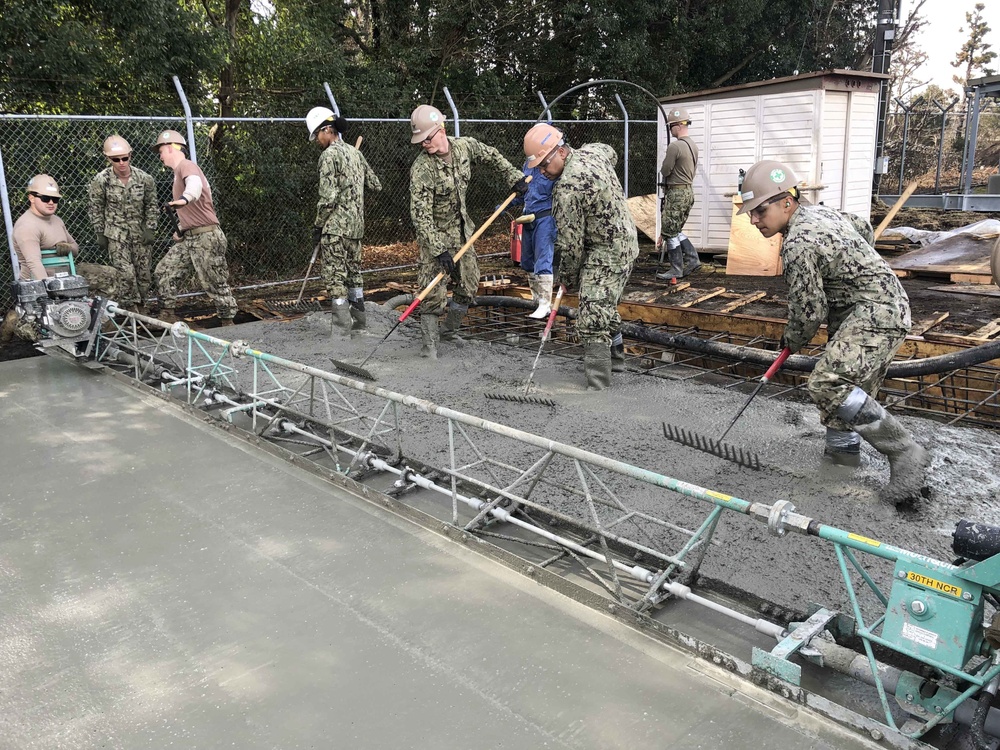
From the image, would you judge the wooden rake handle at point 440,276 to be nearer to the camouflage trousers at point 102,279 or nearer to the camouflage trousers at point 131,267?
the camouflage trousers at point 131,267

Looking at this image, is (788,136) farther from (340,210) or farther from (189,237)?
(189,237)

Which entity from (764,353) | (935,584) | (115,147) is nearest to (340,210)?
(115,147)

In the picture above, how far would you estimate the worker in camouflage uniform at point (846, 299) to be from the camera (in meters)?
3.81

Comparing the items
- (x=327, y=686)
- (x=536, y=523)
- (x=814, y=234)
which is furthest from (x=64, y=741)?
(x=814, y=234)

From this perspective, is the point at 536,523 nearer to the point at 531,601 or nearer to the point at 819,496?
the point at 531,601

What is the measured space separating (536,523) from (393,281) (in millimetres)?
7958

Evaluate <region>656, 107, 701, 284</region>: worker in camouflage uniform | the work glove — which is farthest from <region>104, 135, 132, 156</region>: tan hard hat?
<region>656, 107, 701, 284</region>: worker in camouflage uniform

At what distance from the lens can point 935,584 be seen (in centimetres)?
236

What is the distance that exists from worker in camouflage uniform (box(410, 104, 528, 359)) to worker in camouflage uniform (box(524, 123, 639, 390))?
104cm

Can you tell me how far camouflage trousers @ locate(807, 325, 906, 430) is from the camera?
389 cm

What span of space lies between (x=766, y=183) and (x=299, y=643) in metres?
3.02

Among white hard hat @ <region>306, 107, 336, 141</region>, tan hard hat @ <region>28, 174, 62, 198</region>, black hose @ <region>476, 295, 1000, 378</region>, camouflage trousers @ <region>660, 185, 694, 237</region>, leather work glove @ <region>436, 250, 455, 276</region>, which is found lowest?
black hose @ <region>476, 295, 1000, 378</region>

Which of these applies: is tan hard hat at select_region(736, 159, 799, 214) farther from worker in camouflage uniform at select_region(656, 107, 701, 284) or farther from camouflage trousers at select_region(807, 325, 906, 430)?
worker in camouflage uniform at select_region(656, 107, 701, 284)

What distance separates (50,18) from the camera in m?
9.31
